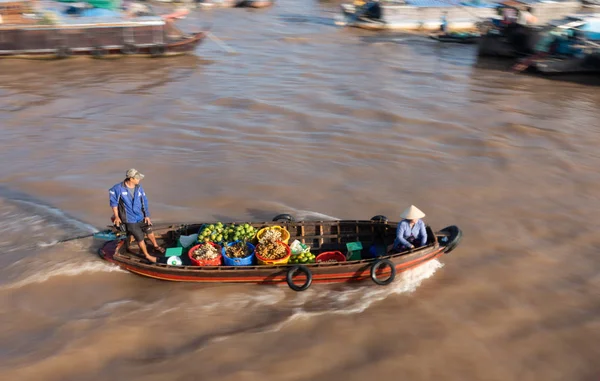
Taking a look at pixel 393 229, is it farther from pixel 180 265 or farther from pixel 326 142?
pixel 326 142

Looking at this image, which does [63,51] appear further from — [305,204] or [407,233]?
[407,233]

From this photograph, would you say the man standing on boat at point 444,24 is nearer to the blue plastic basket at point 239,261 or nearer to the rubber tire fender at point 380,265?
the rubber tire fender at point 380,265

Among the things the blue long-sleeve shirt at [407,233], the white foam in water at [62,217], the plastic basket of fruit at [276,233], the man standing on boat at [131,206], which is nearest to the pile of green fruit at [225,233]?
the plastic basket of fruit at [276,233]

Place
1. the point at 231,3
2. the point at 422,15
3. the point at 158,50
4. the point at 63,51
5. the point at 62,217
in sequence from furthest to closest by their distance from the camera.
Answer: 1. the point at 231,3
2. the point at 422,15
3. the point at 158,50
4. the point at 63,51
5. the point at 62,217

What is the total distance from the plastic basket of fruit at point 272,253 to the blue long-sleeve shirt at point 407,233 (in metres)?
1.79

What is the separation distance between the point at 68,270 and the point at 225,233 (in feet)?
9.59

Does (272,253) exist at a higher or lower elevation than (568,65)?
lower

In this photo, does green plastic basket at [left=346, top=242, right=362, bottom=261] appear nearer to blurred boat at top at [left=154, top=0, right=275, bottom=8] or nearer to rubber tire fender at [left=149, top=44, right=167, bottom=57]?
rubber tire fender at [left=149, top=44, right=167, bottom=57]

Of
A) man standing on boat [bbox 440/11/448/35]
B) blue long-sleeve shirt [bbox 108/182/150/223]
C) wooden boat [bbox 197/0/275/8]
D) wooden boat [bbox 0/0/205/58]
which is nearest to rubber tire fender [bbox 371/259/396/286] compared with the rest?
blue long-sleeve shirt [bbox 108/182/150/223]

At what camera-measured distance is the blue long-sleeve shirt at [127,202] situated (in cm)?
841

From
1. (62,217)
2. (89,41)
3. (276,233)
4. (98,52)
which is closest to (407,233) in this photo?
(276,233)

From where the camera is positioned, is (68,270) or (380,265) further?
(68,270)

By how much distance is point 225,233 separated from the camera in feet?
30.1

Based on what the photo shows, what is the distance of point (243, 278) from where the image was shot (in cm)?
845
